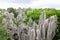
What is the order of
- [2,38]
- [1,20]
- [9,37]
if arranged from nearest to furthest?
[2,38]
[9,37]
[1,20]

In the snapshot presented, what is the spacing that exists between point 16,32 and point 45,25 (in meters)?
4.34

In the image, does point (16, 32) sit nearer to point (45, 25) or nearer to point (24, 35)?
point (24, 35)

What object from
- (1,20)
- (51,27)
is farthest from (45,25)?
(1,20)

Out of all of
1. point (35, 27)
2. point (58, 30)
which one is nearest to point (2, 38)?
point (35, 27)

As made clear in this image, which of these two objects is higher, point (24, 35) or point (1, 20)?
point (1, 20)

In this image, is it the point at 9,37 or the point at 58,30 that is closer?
the point at 9,37

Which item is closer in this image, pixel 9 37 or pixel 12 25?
pixel 9 37

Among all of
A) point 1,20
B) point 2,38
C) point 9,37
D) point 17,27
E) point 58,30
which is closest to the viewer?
point 2,38

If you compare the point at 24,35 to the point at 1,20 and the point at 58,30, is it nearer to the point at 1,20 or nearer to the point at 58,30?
the point at 1,20

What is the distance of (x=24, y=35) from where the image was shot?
34.8m

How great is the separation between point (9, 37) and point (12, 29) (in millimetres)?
3474

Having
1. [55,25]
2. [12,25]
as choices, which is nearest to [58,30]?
[55,25]

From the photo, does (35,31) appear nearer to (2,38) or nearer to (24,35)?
(24,35)

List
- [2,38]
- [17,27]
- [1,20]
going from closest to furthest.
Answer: [2,38], [1,20], [17,27]
